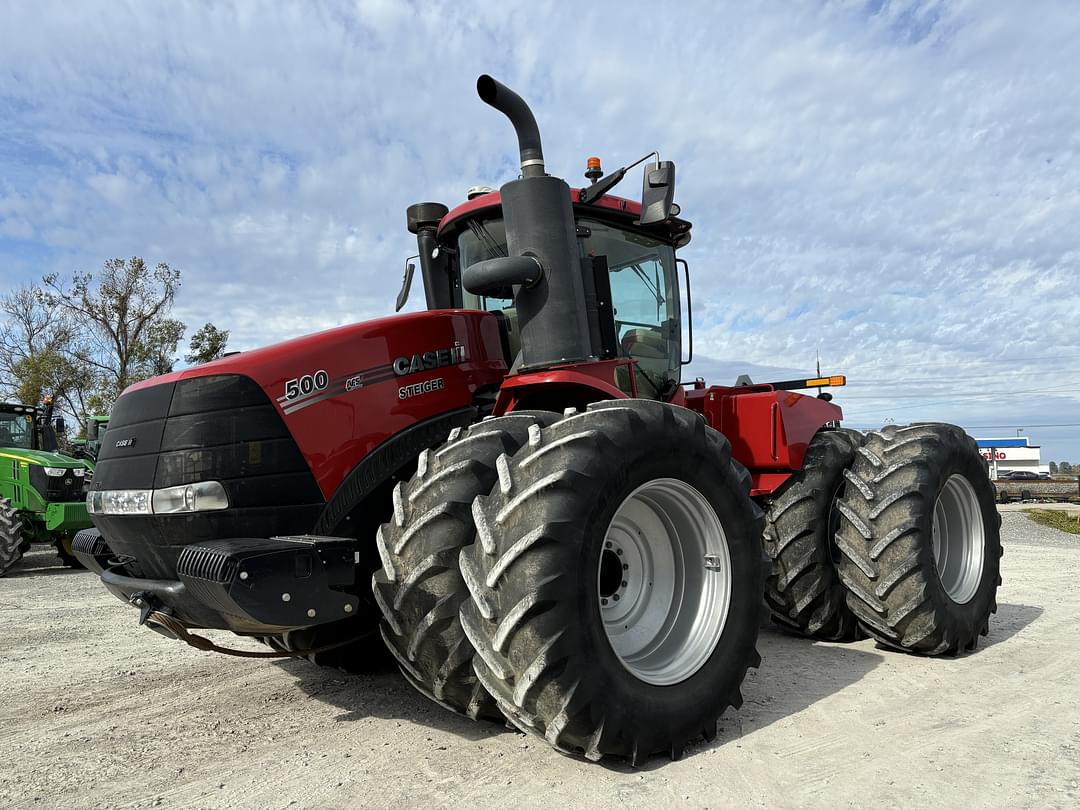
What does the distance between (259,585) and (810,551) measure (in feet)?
11.7

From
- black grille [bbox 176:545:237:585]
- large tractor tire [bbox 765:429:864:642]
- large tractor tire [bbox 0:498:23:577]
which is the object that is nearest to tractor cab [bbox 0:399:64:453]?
large tractor tire [bbox 0:498:23:577]

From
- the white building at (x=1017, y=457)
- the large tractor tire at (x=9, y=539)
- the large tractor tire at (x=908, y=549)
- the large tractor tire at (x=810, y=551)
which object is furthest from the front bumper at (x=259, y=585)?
the white building at (x=1017, y=457)

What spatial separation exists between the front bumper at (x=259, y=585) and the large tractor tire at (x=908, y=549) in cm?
310

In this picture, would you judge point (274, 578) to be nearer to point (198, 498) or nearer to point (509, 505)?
point (198, 498)

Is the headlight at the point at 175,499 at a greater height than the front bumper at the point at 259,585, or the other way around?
the headlight at the point at 175,499

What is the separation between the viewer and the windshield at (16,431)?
13.4 m

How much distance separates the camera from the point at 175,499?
3.35 meters

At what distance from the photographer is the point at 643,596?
392 centimetres

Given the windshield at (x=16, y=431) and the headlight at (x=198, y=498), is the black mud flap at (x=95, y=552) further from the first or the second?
the windshield at (x=16, y=431)

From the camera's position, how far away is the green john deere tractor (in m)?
11.1

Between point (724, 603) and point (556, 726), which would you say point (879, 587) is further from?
point (556, 726)

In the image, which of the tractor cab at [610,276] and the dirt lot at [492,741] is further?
the tractor cab at [610,276]

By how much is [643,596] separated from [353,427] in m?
1.60

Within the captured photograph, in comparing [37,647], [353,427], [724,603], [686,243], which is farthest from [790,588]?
[37,647]
